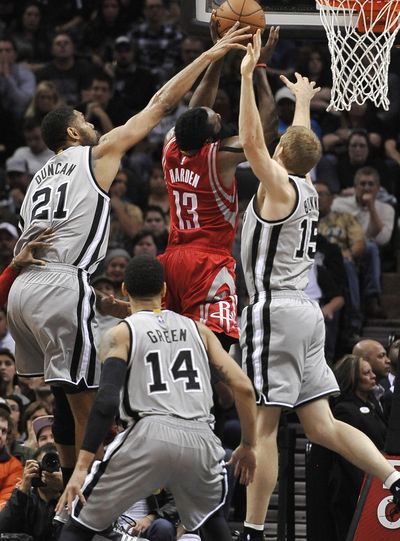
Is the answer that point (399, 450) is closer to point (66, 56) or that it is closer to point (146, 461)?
point (146, 461)

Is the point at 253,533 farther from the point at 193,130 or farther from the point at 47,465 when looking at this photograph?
the point at 193,130

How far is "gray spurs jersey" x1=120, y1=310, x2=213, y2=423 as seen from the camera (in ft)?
21.5

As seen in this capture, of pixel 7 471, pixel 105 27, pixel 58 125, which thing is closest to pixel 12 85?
pixel 105 27

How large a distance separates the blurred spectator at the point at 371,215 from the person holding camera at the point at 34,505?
6.00m

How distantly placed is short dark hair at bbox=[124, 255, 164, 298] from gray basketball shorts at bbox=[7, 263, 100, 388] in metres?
0.98

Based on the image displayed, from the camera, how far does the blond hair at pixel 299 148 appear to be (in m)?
7.85

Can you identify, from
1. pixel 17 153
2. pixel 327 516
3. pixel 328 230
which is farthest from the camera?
pixel 17 153

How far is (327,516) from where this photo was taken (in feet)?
30.7

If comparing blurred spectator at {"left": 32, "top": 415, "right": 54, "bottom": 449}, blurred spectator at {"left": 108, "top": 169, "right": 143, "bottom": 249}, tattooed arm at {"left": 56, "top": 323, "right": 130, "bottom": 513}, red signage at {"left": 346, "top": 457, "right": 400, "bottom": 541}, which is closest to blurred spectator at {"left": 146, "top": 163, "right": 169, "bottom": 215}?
blurred spectator at {"left": 108, "top": 169, "right": 143, "bottom": 249}

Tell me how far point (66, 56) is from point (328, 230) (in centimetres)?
444

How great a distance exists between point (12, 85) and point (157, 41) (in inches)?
84.3

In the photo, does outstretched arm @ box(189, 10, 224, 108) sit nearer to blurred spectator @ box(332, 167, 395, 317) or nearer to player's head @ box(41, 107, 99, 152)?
player's head @ box(41, 107, 99, 152)

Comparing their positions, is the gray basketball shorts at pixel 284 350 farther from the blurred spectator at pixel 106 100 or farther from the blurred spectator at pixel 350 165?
the blurred spectator at pixel 106 100

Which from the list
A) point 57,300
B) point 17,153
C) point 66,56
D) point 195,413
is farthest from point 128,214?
point 195,413
